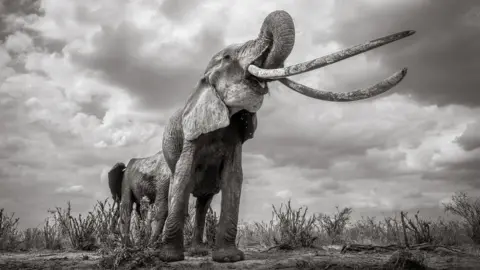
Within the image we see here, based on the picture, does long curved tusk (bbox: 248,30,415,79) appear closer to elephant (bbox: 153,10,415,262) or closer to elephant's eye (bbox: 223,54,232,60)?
elephant (bbox: 153,10,415,262)

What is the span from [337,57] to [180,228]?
385cm

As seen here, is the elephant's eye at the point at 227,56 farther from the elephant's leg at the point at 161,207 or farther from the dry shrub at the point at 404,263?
the elephant's leg at the point at 161,207

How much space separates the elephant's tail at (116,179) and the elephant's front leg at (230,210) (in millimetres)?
6950

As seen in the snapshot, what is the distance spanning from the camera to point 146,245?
677 cm

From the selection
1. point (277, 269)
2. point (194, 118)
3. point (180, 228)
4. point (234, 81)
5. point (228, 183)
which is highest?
point (234, 81)

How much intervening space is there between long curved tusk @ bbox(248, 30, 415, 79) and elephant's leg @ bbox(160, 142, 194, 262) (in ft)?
6.21

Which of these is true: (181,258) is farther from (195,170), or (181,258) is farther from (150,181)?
(150,181)

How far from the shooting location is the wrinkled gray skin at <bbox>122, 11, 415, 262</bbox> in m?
6.00

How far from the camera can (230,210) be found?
699 cm

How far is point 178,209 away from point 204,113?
65.0 inches

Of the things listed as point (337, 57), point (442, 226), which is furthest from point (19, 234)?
point (442, 226)

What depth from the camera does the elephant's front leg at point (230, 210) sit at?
6.65m

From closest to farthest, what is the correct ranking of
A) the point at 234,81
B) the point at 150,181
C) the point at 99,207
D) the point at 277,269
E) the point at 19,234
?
the point at 277,269
the point at 234,81
the point at 150,181
the point at 99,207
the point at 19,234

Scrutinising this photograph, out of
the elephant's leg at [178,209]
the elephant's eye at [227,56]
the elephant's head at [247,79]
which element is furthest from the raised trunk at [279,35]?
the elephant's leg at [178,209]
